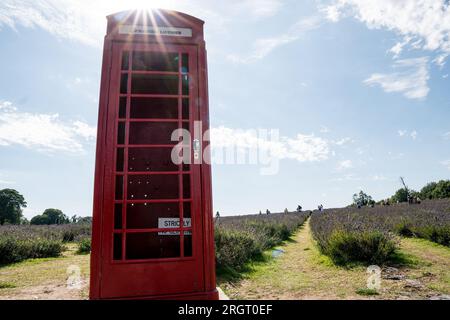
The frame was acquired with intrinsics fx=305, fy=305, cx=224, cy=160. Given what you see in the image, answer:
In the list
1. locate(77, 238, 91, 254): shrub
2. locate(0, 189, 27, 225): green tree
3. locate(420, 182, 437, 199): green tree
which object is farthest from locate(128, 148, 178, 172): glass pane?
locate(420, 182, 437, 199): green tree

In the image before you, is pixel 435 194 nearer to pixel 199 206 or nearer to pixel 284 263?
pixel 284 263

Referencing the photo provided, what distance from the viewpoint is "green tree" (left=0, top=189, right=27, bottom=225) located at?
5207 centimetres

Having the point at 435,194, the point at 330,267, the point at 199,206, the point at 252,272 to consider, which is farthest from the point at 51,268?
the point at 435,194

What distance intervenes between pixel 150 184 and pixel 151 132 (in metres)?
0.65

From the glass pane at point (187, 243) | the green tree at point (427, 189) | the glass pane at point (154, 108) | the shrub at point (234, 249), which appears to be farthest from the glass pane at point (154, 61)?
the green tree at point (427, 189)

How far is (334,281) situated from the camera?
556cm

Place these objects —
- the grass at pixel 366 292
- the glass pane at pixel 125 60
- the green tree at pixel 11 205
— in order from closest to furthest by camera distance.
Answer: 1. the glass pane at pixel 125 60
2. the grass at pixel 366 292
3. the green tree at pixel 11 205

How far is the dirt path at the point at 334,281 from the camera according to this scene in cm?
466

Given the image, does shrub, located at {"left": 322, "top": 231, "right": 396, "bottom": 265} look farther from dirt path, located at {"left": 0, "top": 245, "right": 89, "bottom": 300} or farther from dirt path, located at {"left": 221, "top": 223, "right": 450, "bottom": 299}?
dirt path, located at {"left": 0, "top": 245, "right": 89, "bottom": 300}

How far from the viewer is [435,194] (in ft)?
213

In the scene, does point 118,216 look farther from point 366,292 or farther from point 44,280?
point 44,280

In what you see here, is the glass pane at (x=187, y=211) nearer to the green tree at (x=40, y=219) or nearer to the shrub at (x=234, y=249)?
the shrub at (x=234, y=249)

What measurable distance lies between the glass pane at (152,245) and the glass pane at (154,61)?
1.99 m
